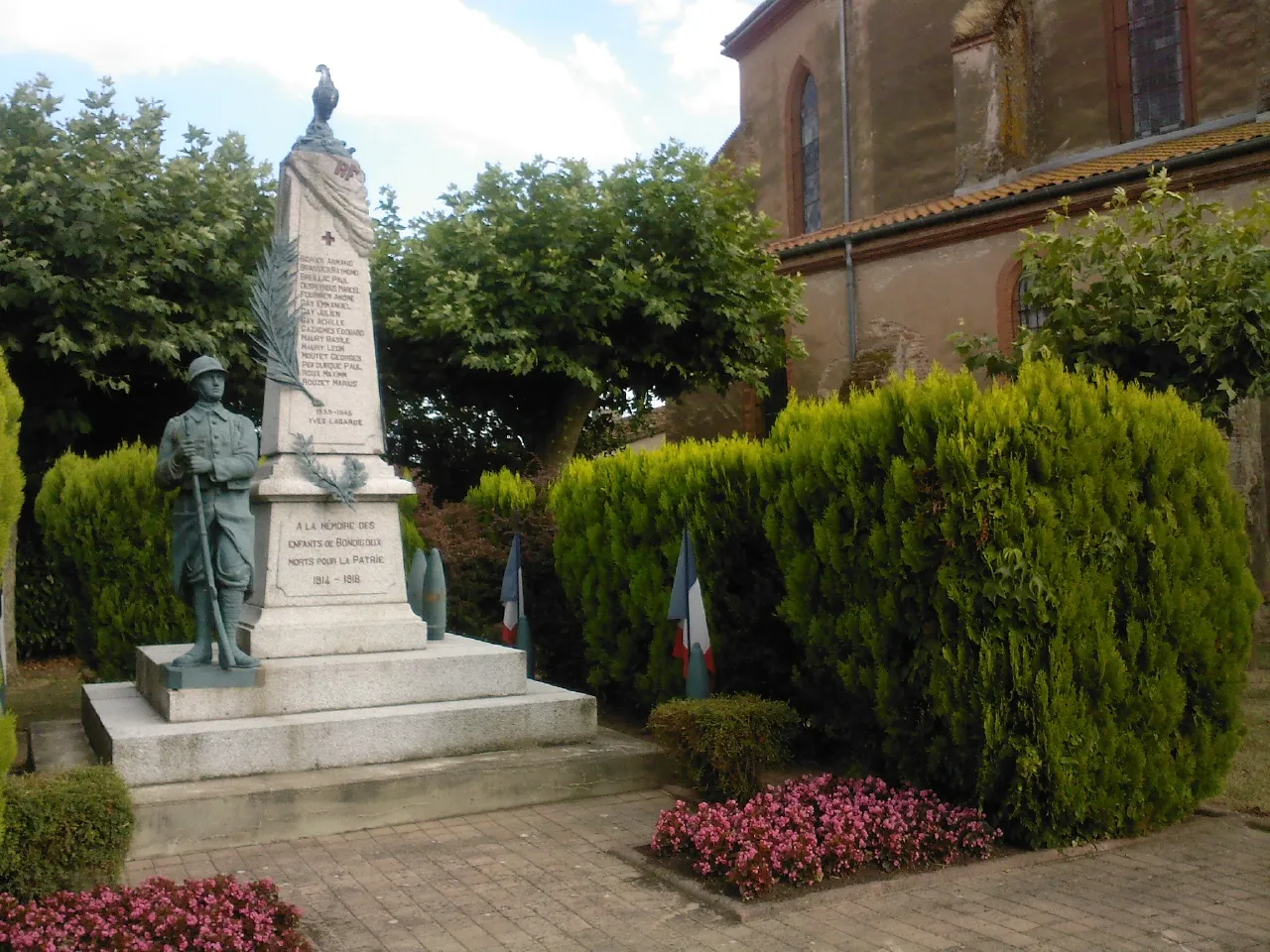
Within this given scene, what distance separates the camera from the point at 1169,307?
10.9 metres

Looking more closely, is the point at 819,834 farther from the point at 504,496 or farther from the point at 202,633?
the point at 504,496

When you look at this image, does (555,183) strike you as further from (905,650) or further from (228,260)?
(905,650)

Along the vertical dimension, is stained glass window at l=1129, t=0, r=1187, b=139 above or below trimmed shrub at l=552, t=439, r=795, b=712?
above

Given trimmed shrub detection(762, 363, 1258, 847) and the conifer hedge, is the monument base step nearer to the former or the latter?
the conifer hedge

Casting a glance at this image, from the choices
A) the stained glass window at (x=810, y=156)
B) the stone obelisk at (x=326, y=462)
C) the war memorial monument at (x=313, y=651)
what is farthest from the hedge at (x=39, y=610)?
the stained glass window at (x=810, y=156)

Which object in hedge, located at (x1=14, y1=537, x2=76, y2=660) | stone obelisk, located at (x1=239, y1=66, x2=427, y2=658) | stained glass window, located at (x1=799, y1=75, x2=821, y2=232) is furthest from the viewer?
stained glass window, located at (x1=799, y1=75, x2=821, y2=232)

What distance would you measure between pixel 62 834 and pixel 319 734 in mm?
2221

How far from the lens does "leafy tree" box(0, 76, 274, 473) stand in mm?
14367

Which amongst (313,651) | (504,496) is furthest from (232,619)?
(504,496)

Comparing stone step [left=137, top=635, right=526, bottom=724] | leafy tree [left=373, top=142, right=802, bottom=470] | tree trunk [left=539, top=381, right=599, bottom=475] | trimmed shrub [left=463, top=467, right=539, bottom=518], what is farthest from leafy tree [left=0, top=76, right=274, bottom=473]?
stone step [left=137, top=635, right=526, bottom=724]

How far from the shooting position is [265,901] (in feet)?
15.2

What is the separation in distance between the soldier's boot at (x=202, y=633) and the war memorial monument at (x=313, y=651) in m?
0.01

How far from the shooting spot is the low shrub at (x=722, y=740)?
694cm

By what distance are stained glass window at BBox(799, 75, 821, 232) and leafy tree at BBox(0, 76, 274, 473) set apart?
13.7 meters
